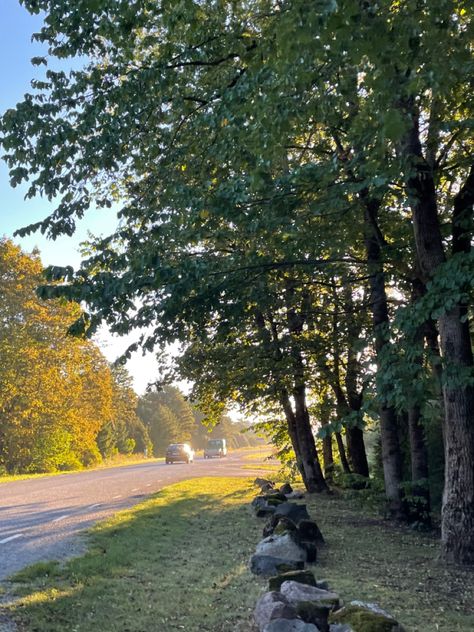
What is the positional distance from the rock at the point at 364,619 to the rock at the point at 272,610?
0.40 metres

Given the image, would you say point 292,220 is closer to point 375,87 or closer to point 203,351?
point 375,87

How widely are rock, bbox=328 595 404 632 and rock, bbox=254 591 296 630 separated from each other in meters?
0.40

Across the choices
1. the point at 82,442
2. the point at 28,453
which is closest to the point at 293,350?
the point at 28,453

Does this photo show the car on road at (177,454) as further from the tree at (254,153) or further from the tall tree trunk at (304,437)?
the tree at (254,153)

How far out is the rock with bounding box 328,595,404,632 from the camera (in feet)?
15.8

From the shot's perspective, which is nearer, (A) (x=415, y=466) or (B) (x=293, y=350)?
(A) (x=415, y=466)

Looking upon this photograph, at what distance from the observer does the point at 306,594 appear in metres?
5.81

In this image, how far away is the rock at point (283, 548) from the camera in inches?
318

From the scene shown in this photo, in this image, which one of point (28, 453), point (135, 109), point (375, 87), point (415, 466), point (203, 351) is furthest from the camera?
point (28, 453)

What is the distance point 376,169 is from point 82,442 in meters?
39.8

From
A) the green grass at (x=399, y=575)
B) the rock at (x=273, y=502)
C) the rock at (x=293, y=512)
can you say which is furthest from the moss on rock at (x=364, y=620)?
the rock at (x=273, y=502)

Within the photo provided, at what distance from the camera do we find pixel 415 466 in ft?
43.6

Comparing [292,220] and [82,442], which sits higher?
[292,220]

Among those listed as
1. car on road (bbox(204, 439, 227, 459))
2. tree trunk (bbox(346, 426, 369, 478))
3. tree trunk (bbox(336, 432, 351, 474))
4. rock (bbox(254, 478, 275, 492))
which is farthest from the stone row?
car on road (bbox(204, 439, 227, 459))
